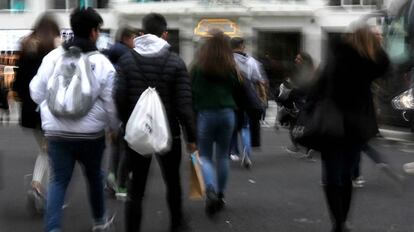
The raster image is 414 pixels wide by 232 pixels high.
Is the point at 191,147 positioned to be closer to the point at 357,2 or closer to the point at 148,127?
the point at 148,127

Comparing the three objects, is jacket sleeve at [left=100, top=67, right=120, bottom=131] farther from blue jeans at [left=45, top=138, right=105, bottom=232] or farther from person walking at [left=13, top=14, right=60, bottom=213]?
person walking at [left=13, top=14, right=60, bottom=213]

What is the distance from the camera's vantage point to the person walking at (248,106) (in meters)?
6.57

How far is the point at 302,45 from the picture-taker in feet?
92.4

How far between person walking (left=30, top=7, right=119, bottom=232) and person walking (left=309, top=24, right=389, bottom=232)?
1563 millimetres

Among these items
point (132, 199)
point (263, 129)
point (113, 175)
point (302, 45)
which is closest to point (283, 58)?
point (302, 45)

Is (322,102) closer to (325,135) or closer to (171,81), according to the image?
(325,135)

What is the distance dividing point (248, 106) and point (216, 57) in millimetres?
624

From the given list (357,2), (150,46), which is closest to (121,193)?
(150,46)

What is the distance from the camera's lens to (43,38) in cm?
581

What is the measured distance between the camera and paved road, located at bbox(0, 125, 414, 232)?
5.70 m

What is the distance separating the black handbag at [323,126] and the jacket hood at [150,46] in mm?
1203

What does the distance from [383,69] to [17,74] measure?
315 cm

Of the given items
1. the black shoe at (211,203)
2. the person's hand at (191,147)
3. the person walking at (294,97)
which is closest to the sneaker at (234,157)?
the person walking at (294,97)

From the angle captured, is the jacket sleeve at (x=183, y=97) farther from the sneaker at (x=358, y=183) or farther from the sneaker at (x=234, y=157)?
the sneaker at (x=234, y=157)
